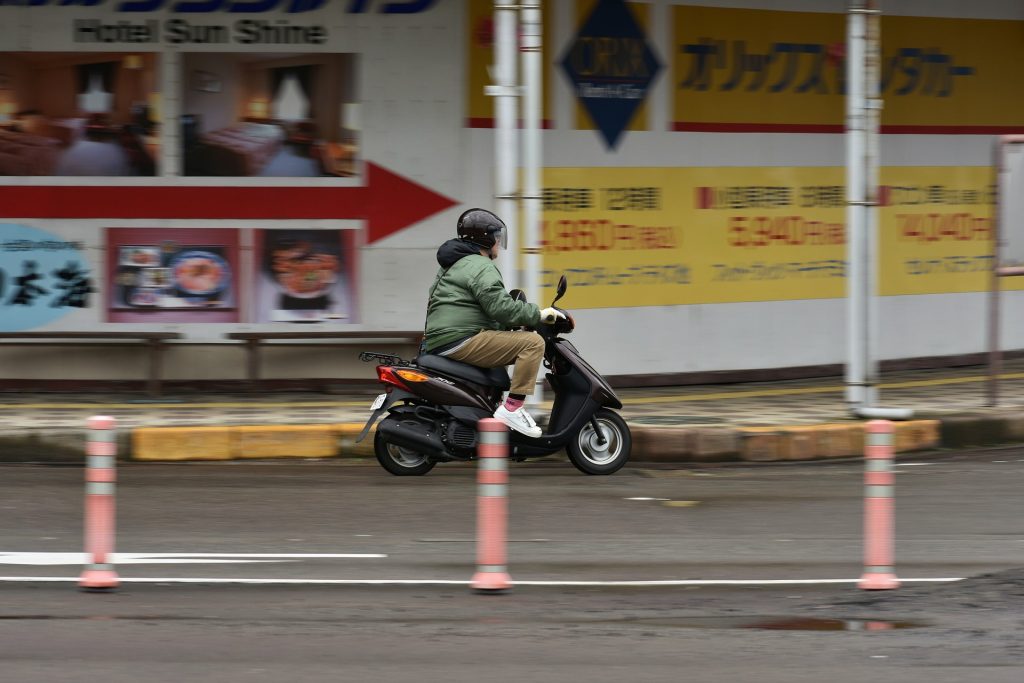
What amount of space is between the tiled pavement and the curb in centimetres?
22

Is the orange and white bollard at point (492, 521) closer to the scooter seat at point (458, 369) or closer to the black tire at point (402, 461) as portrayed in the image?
the scooter seat at point (458, 369)

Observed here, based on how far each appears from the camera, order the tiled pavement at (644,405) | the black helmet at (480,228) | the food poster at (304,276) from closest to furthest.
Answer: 1. the black helmet at (480,228)
2. the tiled pavement at (644,405)
3. the food poster at (304,276)

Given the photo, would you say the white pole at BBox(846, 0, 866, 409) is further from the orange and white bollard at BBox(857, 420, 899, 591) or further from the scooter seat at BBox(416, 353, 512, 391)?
the orange and white bollard at BBox(857, 420, 899, 591)

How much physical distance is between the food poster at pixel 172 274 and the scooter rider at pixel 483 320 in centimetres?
361

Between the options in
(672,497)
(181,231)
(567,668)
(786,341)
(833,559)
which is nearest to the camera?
(567,668)

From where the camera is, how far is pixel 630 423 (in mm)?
11305

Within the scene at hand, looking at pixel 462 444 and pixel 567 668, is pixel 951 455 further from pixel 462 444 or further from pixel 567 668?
pixel 567 668

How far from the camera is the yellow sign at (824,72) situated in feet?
45.5

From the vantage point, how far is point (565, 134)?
13.3m

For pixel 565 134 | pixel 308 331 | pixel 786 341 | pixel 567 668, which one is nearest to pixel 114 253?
pixel 308 331

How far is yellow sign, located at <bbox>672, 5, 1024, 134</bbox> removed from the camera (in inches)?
546

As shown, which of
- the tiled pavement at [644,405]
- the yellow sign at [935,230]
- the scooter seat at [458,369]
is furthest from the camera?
the yellow sign at [935,230]

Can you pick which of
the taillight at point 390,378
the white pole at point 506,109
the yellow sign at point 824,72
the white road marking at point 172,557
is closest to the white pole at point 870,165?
the yellow sign at point 824,72

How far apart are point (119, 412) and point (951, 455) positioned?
623 centimetres
